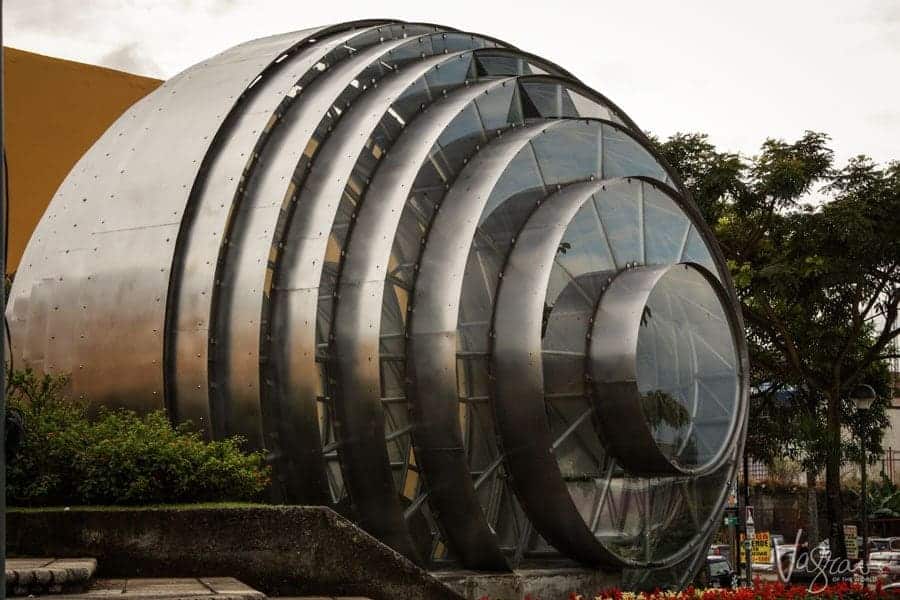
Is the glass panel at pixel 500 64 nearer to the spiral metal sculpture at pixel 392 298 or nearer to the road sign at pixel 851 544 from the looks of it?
the spiral metal sculpture at pixel 392 298

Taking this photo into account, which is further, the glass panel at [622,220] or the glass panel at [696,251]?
the glass panel at [696,251]

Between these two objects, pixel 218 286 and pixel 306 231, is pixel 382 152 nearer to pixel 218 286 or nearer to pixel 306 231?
pixel 306 231

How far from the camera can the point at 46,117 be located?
2658cm

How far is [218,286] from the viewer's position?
14.7 m

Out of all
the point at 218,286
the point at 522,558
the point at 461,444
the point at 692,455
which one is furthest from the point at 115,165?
the point at 692,455

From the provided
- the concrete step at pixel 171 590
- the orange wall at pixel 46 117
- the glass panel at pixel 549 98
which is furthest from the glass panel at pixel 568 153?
the orange wall at pixel 46 117

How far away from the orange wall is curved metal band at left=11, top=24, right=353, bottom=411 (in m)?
10.1

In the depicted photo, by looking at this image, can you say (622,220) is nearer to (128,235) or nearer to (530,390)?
(530,390)

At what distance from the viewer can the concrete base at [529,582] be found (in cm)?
1483

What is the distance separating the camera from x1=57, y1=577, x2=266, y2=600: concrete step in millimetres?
8969

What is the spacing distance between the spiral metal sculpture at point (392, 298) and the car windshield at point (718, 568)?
70.7 ft

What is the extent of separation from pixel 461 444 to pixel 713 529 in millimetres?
6236

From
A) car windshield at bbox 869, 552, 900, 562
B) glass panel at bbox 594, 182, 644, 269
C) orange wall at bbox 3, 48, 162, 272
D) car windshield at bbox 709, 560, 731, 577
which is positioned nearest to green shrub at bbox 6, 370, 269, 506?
glass panel at bbox 594, 182, 644, 269

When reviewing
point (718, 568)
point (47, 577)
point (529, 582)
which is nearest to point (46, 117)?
point (529, 582)
